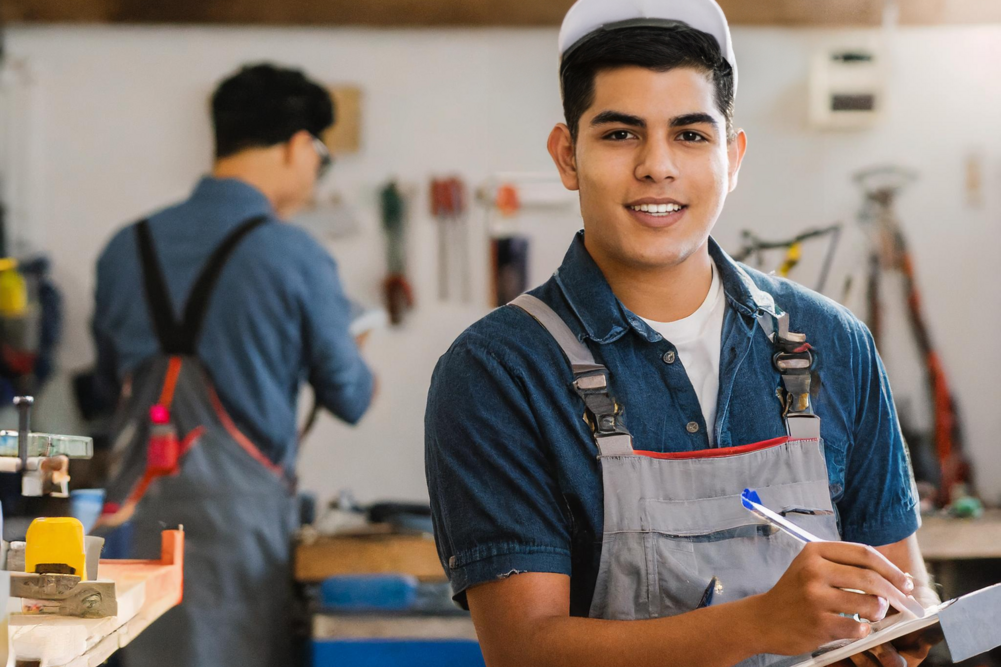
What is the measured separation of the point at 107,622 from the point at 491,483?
1.46 ft

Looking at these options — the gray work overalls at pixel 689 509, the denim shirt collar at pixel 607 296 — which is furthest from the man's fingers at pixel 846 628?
the denim shirt collar at pixel 607 296

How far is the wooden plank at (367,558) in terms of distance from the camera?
2.60 meters

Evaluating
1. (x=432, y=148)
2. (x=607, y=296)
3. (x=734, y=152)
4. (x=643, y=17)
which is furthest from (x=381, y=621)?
(x=643, y=17)

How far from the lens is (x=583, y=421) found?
3.99 feet

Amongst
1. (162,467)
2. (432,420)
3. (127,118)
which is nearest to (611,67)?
(432,420)

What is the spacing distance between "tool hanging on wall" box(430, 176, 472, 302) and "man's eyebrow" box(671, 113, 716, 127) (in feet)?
5.92

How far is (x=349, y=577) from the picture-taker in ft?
8.55

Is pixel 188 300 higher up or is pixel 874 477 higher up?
pixel 188 300

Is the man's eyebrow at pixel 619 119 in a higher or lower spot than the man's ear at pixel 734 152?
higher

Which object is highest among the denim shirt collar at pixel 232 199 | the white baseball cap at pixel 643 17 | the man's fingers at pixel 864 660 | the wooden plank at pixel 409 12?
the wooden plank at pixel 409 12

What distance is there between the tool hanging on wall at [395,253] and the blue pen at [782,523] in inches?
75.4

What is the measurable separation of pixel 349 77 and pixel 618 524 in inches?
83.3

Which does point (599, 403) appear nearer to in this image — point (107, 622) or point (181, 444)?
point (107, 622)

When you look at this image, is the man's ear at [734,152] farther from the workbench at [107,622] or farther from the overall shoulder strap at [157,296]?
the overall shoulder strap at [157,296]
